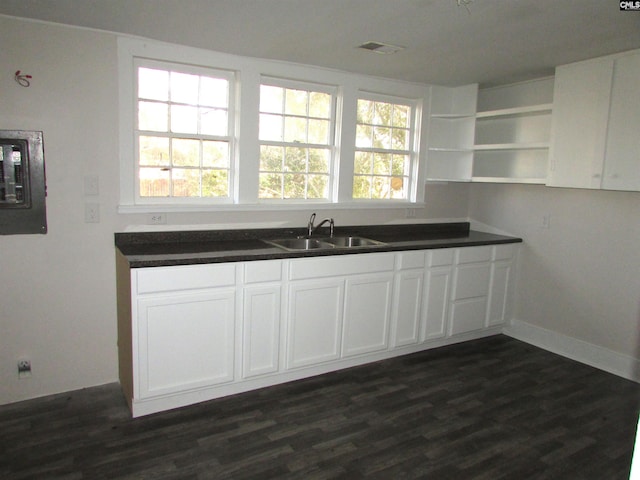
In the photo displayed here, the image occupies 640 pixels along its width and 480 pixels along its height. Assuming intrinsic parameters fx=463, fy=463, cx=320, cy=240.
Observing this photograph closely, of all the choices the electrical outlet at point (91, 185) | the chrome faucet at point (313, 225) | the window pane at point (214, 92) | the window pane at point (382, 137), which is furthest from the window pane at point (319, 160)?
the electrical outlet at point (91, 185)

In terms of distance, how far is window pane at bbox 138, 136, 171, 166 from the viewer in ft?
10.6

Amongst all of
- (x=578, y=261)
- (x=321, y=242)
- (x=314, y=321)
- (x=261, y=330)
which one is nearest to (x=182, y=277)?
(x=261, y=330)

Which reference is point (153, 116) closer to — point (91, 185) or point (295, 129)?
point (91, 185)

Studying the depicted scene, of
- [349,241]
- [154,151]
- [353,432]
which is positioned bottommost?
[353,432]

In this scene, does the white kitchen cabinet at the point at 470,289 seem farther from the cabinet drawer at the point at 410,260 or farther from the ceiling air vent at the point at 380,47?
the ceiling air vent at the point at 380,47

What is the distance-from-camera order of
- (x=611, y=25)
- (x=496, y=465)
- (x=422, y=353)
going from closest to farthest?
(x=496, y=465)
(x=611, y=25)
(x=422, y=353)

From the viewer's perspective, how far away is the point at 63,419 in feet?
8.89

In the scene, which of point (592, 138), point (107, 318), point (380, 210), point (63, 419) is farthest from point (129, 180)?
point (592, 138)

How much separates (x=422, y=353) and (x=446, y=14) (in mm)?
2611

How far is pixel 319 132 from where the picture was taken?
154 inches

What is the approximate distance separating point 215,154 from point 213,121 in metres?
0.24

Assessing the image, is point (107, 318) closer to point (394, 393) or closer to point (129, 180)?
point (129, 180)

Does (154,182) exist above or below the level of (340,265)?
above

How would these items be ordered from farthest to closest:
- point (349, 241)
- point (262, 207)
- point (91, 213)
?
point (349, 241) → point (262, 207) → point (91, 213)
